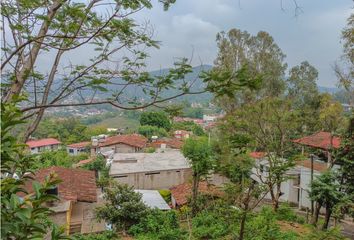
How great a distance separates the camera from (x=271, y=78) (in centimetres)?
1819

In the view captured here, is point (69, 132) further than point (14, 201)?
Yes

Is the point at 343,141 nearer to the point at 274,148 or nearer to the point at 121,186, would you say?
the point at 274,148

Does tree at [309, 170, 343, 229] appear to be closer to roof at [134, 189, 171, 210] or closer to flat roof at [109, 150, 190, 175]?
roof at [134, 189, 171, 210]

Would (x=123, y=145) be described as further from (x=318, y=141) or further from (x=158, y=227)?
(x=158, y=227)

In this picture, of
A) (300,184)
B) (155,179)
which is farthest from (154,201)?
(300,184)

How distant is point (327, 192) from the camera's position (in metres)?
10.2

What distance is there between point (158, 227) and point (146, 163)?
11.4 m

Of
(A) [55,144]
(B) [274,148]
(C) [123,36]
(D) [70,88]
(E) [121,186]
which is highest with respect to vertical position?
(C) [123,36]

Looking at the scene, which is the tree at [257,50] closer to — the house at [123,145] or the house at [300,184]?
the house at [300,184]

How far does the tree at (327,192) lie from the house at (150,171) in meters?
8.12

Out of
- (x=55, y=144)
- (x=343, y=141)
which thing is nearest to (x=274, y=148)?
(x=343, y=141)

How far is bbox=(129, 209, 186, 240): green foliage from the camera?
25.8ft

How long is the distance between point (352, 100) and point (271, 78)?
6.90 metres

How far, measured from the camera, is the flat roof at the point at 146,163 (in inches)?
739
